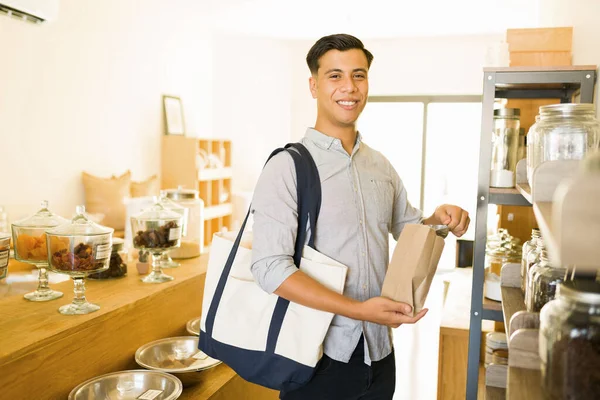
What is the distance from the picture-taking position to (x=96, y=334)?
75.2 inches

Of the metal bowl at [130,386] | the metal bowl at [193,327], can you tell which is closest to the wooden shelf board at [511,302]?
the metal bowl at [130,386]

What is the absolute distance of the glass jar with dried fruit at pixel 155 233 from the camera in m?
2.38

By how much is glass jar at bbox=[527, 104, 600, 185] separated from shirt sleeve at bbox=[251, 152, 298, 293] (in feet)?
1.91

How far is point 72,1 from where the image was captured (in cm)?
532

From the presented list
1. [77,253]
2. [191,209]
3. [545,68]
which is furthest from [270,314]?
[191,209]

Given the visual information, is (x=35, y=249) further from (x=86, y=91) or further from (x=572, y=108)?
(x=86, y=91)

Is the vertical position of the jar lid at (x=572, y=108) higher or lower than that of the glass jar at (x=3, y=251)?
higher

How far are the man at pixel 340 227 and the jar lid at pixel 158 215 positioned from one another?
3.09ft

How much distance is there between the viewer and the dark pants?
1.57m

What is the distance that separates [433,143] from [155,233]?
22.0 ft

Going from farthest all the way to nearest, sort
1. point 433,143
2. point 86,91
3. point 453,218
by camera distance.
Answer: point 433,143 < point 86,91 < point 453,218

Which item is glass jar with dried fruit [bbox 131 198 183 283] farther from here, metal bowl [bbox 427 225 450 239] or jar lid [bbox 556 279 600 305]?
jar lid [bbox 556 279 600 305]

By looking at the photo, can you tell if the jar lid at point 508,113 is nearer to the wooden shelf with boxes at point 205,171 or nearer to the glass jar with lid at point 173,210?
the glass jar with lid at point 173,210

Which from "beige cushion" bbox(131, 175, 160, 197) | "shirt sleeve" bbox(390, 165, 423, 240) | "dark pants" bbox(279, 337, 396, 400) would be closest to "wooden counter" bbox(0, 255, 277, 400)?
"dark pants" bbox(279, 337, 396, 400)
